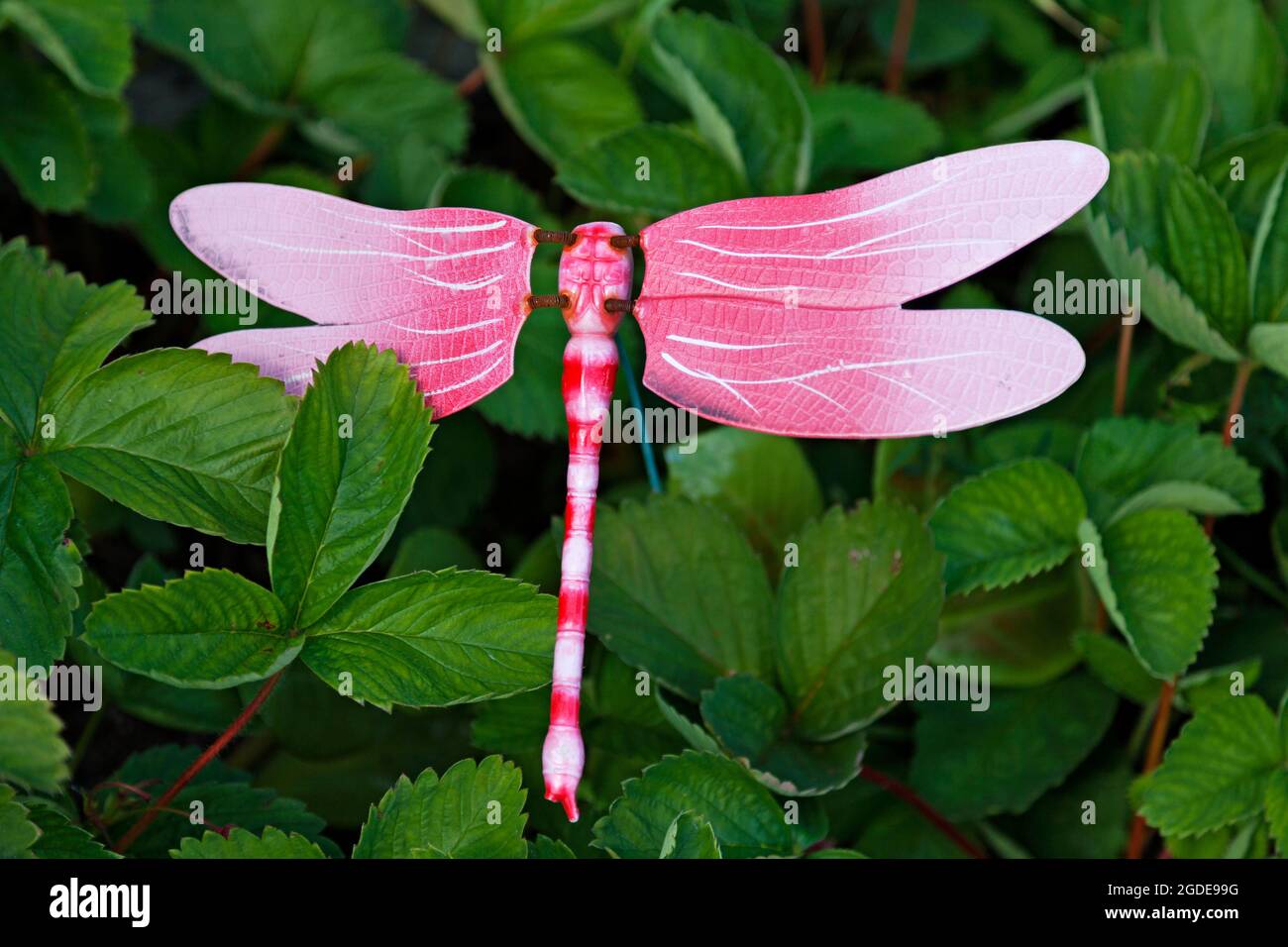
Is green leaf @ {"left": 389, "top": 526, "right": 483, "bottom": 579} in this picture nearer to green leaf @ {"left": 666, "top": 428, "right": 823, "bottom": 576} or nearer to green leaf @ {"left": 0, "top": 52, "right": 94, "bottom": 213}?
green leaf @ {"left": 666, "top": 428, "right": 823, "bottom": 576}

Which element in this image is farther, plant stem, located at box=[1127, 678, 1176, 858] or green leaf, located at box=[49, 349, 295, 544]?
plant stem, located at box=[1127, 678, 1176, 858]

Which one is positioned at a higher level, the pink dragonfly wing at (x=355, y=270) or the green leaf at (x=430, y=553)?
the pink dragonfly wing at (x=355, y=270)

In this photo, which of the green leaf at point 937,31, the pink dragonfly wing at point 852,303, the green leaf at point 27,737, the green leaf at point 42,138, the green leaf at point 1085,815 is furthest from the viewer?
the green leaf at point 937,31

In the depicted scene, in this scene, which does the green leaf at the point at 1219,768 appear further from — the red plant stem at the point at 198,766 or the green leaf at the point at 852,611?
the red plant stem at the point at 198,766

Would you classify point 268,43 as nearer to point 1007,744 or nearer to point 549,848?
point 549,848

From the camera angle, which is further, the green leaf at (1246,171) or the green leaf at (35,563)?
the green leaf at (1246,171)

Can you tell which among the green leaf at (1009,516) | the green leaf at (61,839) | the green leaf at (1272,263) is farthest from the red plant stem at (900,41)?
the green leaf at (61,839)

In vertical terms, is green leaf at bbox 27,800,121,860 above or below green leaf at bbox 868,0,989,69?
below

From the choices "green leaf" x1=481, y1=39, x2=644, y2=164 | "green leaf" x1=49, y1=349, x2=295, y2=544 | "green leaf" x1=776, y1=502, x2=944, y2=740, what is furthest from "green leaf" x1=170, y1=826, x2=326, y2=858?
"green leaf" x1=481, y1=39, x2=644, y2=164
